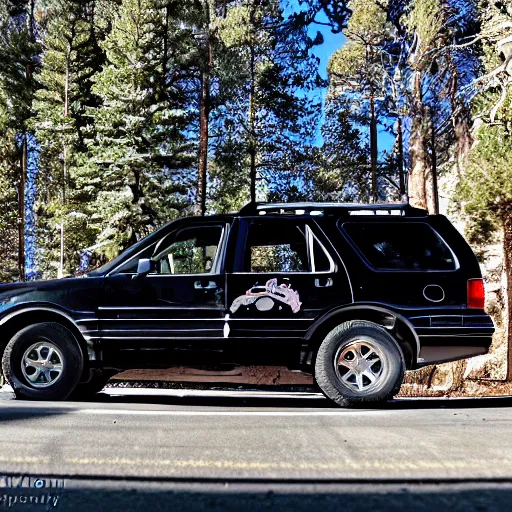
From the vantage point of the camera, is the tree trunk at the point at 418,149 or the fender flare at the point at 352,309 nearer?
the fender flare at the point at 352,309

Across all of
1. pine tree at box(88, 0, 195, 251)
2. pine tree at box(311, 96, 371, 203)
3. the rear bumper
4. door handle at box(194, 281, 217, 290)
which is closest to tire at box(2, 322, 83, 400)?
door handle at box(194, 281, 217, 290)

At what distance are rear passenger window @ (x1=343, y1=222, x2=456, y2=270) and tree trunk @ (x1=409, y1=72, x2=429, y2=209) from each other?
40.9 ft

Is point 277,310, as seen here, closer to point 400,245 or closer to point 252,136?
point 400,245

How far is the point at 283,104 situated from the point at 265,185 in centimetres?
379

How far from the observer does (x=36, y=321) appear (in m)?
6.46

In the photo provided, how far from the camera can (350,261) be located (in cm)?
631

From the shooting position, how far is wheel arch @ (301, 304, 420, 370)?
615 cm

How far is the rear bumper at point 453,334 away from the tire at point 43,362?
3611 mm

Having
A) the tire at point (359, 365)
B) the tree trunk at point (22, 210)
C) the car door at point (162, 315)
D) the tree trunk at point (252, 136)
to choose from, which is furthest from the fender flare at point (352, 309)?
the tree trunk at point (22, 210)

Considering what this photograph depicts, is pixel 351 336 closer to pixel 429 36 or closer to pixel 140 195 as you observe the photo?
pixel 429 36

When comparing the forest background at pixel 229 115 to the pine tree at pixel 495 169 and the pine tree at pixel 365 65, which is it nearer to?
the pine tree at pixel 365 65

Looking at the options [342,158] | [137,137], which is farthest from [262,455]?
[342,158]

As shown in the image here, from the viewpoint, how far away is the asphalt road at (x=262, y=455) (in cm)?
263

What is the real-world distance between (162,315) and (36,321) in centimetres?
141
